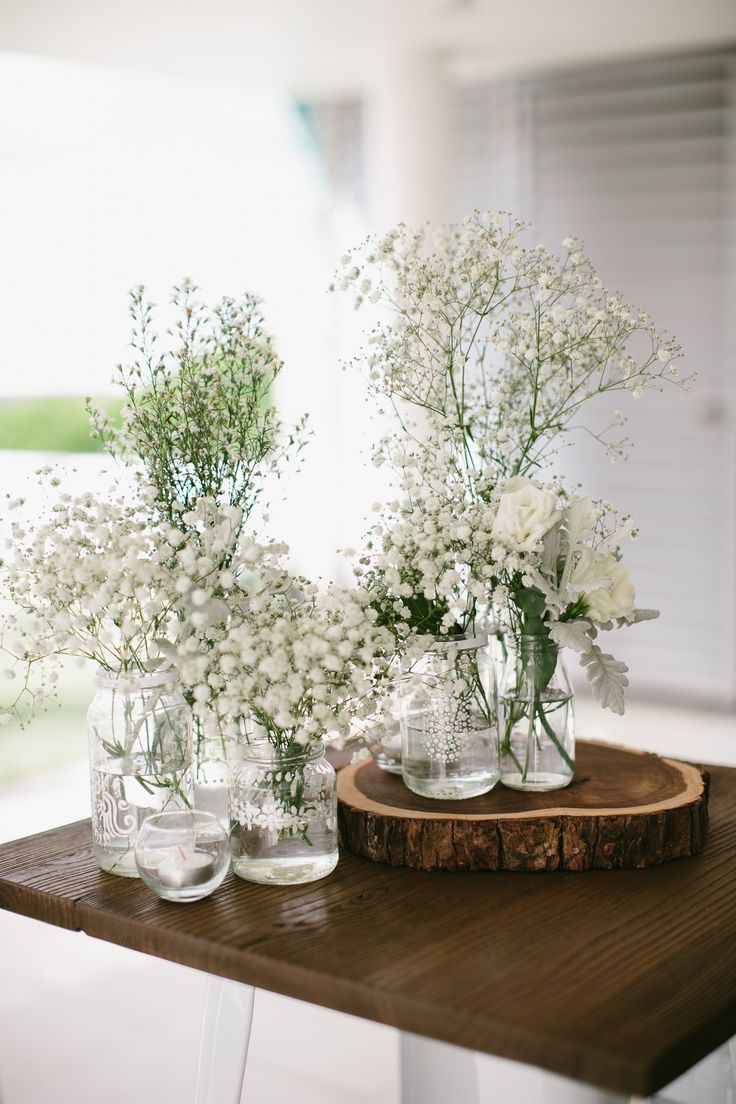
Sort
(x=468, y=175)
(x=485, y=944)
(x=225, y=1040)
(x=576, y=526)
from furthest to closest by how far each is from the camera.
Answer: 1. (x=468, y=175)
2. (x=225, y=1040)
3. (x=576, y=526)
4. (x=485, y=944)

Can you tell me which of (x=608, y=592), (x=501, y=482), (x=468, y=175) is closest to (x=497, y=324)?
(x=501, y=482)

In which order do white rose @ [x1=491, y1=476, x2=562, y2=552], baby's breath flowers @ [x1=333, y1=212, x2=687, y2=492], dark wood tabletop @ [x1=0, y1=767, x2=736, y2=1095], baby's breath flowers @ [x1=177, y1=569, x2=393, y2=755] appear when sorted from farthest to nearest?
baby's breath flowers @ [x1=333, y1=212, x2=687, y2=492]
white rose @ [x1=491, y1=476, x2=562, y2=552]
baby's breath flowers @ [x1=177, y1=569, x2=393, y2=755]
dark wood tabletop @ [x1=0, y1=767, x2=736, y2=1095]

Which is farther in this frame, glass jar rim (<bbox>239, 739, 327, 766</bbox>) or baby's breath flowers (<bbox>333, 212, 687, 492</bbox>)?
baby's breath flowers (<bbox>333, 212, 687, 492</bbox>)

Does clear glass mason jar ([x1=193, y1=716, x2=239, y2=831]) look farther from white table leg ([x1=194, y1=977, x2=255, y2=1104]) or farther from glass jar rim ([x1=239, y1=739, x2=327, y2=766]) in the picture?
white table leg ([x1=194, y1=977, x2=255, y2=1104])

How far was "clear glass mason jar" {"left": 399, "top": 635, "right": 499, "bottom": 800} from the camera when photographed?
55.1 inches

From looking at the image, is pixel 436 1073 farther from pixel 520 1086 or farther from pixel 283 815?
pixel 283 815

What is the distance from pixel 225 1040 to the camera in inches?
60.8

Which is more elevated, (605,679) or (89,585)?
(89,585)

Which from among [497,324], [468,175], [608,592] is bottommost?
[608,592]

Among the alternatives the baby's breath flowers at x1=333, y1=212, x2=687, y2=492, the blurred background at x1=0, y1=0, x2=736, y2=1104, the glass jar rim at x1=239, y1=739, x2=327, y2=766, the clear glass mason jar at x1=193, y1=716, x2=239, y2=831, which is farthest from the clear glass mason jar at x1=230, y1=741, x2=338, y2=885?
the blurred background at x1=0, y1=0, x2=736, y2=1104

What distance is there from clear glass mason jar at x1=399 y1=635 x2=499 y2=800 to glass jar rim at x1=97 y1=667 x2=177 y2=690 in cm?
28

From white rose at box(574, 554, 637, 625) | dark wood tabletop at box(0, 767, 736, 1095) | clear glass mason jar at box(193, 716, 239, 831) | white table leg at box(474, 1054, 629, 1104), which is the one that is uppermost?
white rose at box(574, 554, 637, 625)

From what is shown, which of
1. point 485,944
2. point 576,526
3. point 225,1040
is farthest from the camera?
point 225,1040

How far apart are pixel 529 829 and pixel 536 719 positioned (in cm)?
17
